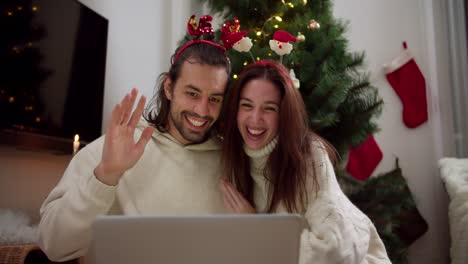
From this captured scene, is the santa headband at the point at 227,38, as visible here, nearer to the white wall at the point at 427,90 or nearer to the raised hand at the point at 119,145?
the raised hand at the point at 119,145

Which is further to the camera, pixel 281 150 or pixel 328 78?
pixel 328 78

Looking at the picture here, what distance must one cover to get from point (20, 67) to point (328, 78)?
1.26 metres

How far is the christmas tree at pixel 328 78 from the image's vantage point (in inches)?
69.6

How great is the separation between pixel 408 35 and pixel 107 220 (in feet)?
9.40

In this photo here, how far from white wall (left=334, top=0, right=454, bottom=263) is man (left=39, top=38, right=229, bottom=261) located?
1781 mm

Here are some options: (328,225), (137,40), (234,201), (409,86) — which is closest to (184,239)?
(328,225)

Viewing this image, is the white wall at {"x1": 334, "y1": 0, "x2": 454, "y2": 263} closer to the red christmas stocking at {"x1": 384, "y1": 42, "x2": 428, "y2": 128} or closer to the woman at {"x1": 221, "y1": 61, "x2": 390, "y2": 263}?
the red christmas stocking at {"x1": 384, "y1": 42, "x2": 428, "y2": 128}

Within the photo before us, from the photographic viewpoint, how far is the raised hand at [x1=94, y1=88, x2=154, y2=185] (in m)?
1.07

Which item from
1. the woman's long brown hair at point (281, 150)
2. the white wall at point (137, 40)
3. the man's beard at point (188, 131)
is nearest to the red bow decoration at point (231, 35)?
the woman's long brown hair at point (281, 150)

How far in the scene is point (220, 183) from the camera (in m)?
1.34

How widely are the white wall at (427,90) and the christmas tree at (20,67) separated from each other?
2.06 meters

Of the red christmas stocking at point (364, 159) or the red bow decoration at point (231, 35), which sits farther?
the red christmas stocking at point (364, 159)

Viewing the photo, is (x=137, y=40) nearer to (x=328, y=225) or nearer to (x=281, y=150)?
(x=281, y=150)

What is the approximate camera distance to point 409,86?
2.84 m
